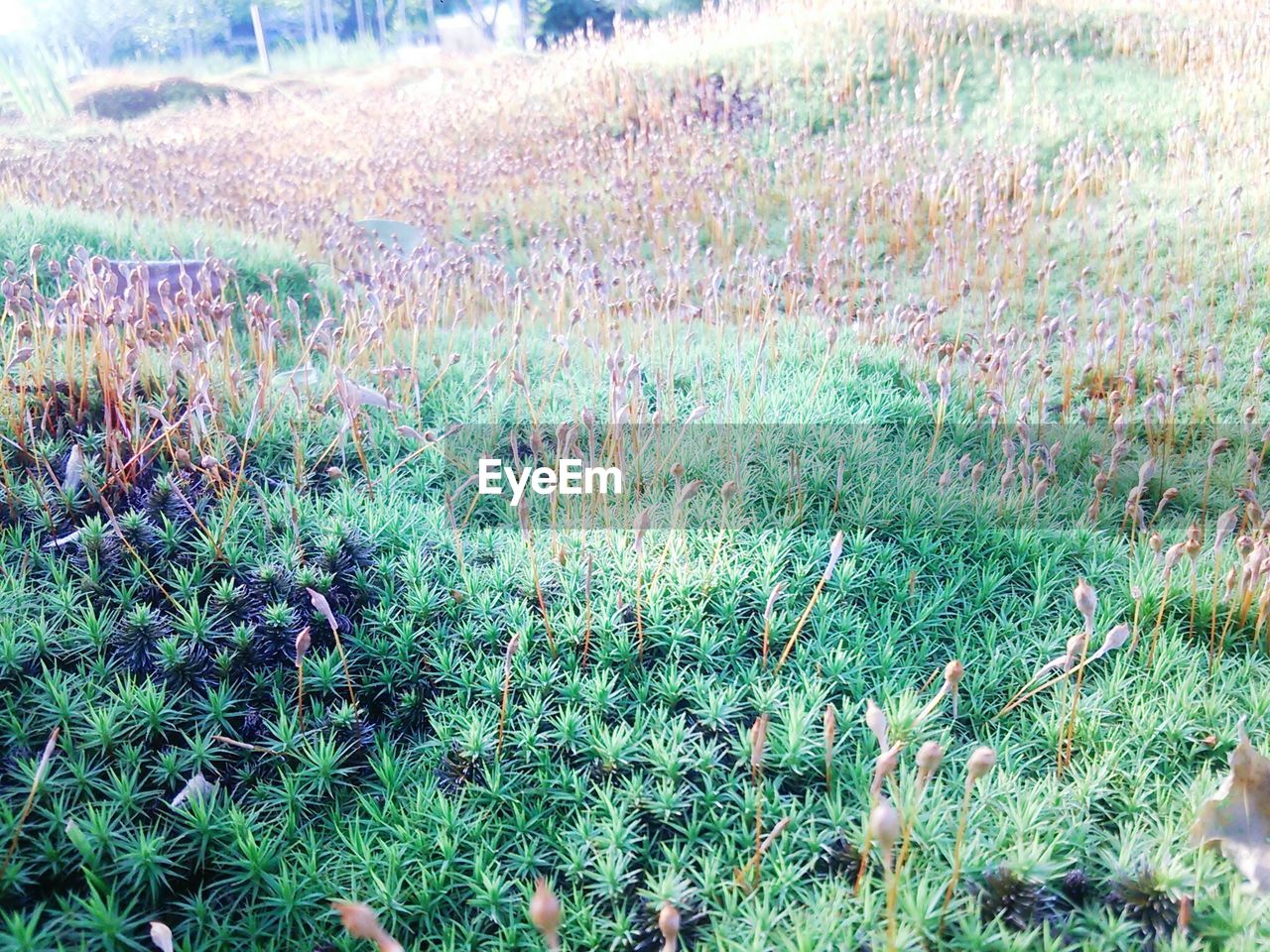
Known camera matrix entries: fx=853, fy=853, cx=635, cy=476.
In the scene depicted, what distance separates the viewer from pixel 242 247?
18.5ft

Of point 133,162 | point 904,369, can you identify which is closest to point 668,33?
point 133,162

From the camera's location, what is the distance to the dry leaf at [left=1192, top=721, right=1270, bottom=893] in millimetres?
1604

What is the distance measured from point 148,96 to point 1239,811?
61.6 ft

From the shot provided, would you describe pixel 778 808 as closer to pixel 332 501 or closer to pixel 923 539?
pixel 923 539

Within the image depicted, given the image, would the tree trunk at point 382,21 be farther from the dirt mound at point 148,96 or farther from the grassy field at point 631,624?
the grassy field at point 631,624

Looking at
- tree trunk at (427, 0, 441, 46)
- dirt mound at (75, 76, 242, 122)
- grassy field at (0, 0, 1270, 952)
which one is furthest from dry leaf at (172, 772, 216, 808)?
tree trunk at (427, 0, 441, 46)

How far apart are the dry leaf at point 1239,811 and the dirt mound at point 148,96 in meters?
17.1

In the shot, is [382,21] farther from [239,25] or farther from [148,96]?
[148,96]

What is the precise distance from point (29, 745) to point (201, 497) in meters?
0.84

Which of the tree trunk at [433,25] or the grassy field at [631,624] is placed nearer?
the grassy field at [631,624]

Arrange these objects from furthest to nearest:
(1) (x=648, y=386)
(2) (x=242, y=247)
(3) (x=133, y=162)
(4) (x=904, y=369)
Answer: (3) (x=133, y=162)
(2) (x=242, y=247)
(4) (x=904, y=369)
(1) (x=648, y=386)

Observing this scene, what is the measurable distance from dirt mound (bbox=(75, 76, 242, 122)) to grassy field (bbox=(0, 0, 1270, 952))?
481 inches

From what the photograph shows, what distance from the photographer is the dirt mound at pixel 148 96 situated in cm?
1470

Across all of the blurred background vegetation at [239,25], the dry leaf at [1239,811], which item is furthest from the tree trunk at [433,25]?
the dry leaf at [1239,811]
